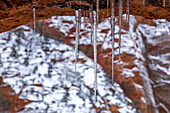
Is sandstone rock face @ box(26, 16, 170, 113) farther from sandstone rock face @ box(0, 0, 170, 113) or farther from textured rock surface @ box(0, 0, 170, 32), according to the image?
textured rock surface @ box(0, 0, 170, 32)

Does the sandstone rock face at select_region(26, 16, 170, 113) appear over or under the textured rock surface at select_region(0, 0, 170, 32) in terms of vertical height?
under

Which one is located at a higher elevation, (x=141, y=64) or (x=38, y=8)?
(x=38, y=8)

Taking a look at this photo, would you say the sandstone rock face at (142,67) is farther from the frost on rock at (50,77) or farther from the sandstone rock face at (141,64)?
the frost on rock at (50,77)

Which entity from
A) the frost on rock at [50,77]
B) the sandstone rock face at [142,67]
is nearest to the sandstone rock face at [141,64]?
the sandstone rock face at [142,67]

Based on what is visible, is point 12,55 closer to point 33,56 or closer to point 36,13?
point 33,56

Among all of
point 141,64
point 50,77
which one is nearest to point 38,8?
point 50,77

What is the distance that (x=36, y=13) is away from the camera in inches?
35.6

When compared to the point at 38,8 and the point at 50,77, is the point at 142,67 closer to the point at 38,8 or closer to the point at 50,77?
the point at 50,77

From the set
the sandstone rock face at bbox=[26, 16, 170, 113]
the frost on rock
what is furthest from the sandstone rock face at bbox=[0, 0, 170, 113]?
the frost on rock

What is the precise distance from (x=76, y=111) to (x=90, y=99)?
0.97ft

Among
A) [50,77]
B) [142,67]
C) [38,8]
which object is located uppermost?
[38,8]

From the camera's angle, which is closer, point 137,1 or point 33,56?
point 137,1

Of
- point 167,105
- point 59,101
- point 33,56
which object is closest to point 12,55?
point 33,56

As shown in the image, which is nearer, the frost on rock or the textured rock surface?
the textured rock surface
